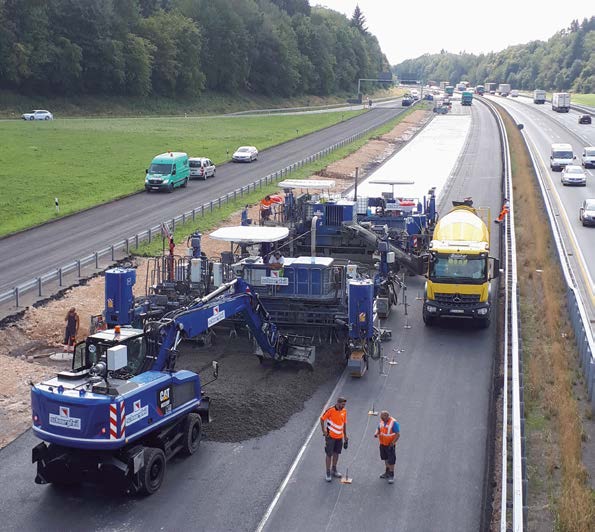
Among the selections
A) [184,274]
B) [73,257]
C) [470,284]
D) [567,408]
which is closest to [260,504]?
[567,408]

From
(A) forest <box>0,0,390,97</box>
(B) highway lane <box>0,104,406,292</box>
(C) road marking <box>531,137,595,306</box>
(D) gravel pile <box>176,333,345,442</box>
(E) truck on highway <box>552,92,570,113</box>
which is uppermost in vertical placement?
(A) forest <box>0,0,390,97</box>

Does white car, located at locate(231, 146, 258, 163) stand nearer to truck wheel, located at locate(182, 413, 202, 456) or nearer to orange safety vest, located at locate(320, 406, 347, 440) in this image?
truck wheel, located at locate(182, 413, 202, 456)

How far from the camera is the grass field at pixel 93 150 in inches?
1778

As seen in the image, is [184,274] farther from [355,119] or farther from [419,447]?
[355,119]

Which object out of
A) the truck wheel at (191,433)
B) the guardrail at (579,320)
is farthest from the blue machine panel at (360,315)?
the truck wheel at (191,433)

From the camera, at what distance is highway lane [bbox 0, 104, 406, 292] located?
31.8m

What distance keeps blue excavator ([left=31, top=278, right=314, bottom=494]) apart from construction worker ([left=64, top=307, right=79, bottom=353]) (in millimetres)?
6395

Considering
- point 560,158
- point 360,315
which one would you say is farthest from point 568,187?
point 360,315

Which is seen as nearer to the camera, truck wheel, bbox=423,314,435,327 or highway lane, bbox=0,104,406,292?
truck wheel, bbox=423,314,435,327

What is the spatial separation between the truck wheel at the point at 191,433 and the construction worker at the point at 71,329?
7.00 metres

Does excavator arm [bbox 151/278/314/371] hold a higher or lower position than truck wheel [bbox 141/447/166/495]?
higher

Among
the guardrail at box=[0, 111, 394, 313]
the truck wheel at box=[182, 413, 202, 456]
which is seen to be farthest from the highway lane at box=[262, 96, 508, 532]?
the guardrail at box=[0, 111, 394, 313]

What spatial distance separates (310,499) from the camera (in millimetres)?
14320

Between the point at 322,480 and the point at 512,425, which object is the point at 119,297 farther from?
the point at 512,425
